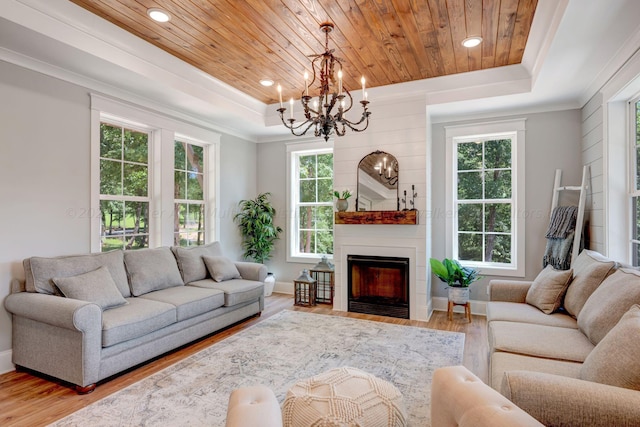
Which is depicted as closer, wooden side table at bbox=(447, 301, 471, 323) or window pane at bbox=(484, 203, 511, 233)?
wooden side table at bbox=(447, 301, 471, 323)

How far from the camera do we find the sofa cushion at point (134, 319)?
263 cm

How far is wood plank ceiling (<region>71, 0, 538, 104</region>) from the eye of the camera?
2.67 metres

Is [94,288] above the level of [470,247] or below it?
below

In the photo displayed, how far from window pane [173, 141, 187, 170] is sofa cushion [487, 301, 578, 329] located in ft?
13.0

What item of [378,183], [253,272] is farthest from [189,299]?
[378,183]

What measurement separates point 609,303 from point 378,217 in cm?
257

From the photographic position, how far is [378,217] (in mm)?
4363

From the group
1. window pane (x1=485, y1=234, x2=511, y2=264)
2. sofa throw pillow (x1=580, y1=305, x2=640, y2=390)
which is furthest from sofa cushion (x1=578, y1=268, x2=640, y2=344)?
window pane (x1=485, y1=234, x2=511, y2=264)

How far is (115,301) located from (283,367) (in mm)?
1516

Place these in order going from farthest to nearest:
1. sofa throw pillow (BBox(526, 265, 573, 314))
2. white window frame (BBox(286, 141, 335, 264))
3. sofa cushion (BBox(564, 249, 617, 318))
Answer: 1. white window frame (BBox(286, 141, 335, 264))
2. sofa throw pillow (BBox(526, 265, 573, 314))
3. sofa cushion (BBox(564, 249, 617, 318))

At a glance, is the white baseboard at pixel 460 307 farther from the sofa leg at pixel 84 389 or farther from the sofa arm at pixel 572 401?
the sofa leg at pixel 84 389

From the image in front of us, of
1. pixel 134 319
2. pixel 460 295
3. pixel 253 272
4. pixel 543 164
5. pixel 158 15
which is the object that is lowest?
pixel 460 295

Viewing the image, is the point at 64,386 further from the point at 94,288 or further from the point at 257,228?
the point at 257,228

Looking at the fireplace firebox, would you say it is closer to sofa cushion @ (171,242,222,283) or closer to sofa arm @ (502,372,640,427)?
sofa cushion @ (171,242,222,283)
